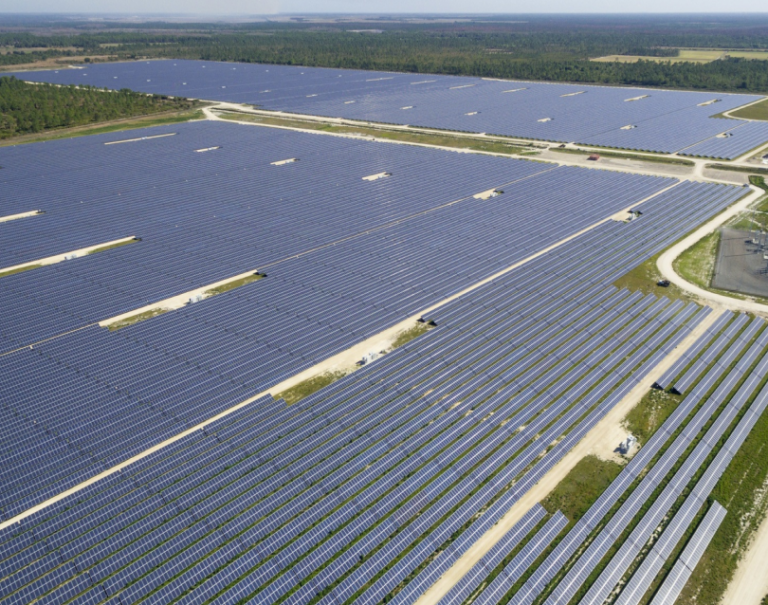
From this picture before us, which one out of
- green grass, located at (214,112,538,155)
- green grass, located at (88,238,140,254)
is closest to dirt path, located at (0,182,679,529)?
green grass, located at (88,238,140,254)

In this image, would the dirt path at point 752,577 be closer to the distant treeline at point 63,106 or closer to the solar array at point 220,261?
the solar array at point 220,261

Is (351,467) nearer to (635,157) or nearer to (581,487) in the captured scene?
(581,487)

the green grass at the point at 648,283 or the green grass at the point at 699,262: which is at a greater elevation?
the green grass at the point at 699,262

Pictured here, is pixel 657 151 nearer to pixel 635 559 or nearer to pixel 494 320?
pixel 494 320

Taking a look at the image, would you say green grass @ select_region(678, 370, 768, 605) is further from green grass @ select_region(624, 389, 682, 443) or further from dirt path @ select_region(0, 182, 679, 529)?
dirt path @ select_region(0, 182, 679, 529)

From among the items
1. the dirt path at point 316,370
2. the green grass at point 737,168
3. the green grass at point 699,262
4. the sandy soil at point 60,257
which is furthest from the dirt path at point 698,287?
the sandy soil at point 60,257
